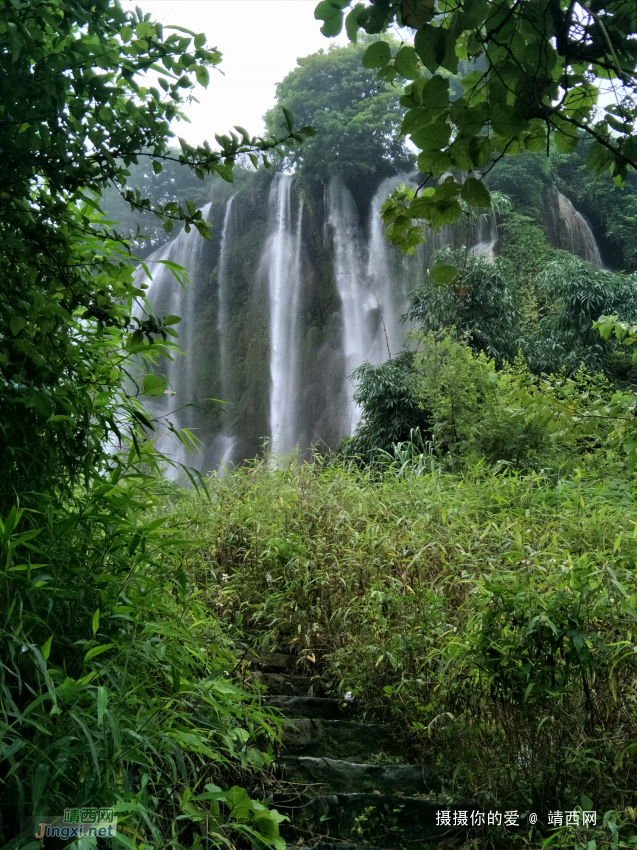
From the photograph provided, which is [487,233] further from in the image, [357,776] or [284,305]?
[357,776]

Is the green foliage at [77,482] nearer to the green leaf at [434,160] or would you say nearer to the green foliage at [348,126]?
the green leaf at [434,160]

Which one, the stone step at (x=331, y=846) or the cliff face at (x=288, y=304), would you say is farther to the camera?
the cliff face at (x=288, y=304)

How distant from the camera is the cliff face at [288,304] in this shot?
1322cm

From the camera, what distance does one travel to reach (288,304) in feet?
46.8

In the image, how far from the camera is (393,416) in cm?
857

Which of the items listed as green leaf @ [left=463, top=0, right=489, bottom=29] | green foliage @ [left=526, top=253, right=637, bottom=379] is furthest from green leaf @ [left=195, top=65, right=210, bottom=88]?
green foliage @ [left=526, top=253, right=637, bottom=379]

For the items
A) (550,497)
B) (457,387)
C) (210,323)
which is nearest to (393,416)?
(457,387)

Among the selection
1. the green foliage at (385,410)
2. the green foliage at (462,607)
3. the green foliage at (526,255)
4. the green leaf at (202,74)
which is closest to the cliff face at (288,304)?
the green foliage at (526,255)

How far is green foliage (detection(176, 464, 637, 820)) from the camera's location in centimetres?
183

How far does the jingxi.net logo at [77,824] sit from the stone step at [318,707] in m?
1.45

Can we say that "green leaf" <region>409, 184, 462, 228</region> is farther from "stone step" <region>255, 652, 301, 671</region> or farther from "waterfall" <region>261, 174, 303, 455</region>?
"waterfall" <region>261, 174, 303, 455</region>

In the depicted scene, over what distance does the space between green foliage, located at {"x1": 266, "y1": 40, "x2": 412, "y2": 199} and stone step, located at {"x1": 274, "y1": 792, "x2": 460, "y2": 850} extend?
13.9 metres

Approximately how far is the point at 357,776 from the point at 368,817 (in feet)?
0.73

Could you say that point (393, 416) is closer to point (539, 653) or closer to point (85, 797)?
point (539, 653)
